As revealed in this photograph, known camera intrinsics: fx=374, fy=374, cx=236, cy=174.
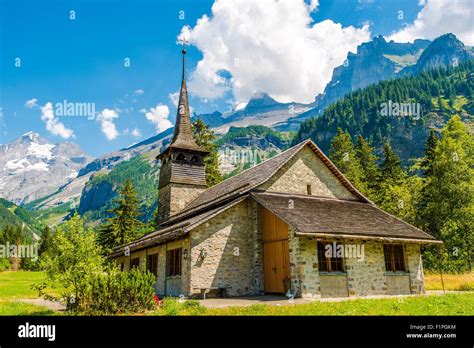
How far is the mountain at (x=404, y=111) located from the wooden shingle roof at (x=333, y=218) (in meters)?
95.9

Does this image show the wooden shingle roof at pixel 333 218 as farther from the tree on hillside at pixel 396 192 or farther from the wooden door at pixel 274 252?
the tree on hillside at pixel 396 192

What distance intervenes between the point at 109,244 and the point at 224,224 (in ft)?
93.2

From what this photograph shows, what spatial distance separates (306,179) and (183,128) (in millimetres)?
14595

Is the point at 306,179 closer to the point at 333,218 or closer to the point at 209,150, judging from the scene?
the point at 333,218

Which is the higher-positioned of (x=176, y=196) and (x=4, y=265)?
(x=176, y=196)

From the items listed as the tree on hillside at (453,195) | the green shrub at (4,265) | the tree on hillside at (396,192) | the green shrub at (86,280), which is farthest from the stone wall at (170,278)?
the green shrub at (4,265)

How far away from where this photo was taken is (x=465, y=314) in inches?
397

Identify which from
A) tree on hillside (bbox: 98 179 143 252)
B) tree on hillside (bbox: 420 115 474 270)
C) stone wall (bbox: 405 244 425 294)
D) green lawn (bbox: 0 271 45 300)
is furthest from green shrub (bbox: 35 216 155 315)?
tree on hillside (bbox: 98 179 143 252)

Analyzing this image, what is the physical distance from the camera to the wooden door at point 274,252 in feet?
54.9

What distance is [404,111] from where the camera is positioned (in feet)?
387

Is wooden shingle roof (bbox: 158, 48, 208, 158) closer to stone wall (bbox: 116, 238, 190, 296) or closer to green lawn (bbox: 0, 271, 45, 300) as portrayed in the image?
stone wall (bbox: 116, 238, 190, 296)

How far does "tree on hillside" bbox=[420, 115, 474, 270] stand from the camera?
32000mm

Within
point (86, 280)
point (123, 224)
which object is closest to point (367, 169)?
point (123, 224)

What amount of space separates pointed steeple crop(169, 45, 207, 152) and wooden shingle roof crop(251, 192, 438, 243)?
13326 millimetres
